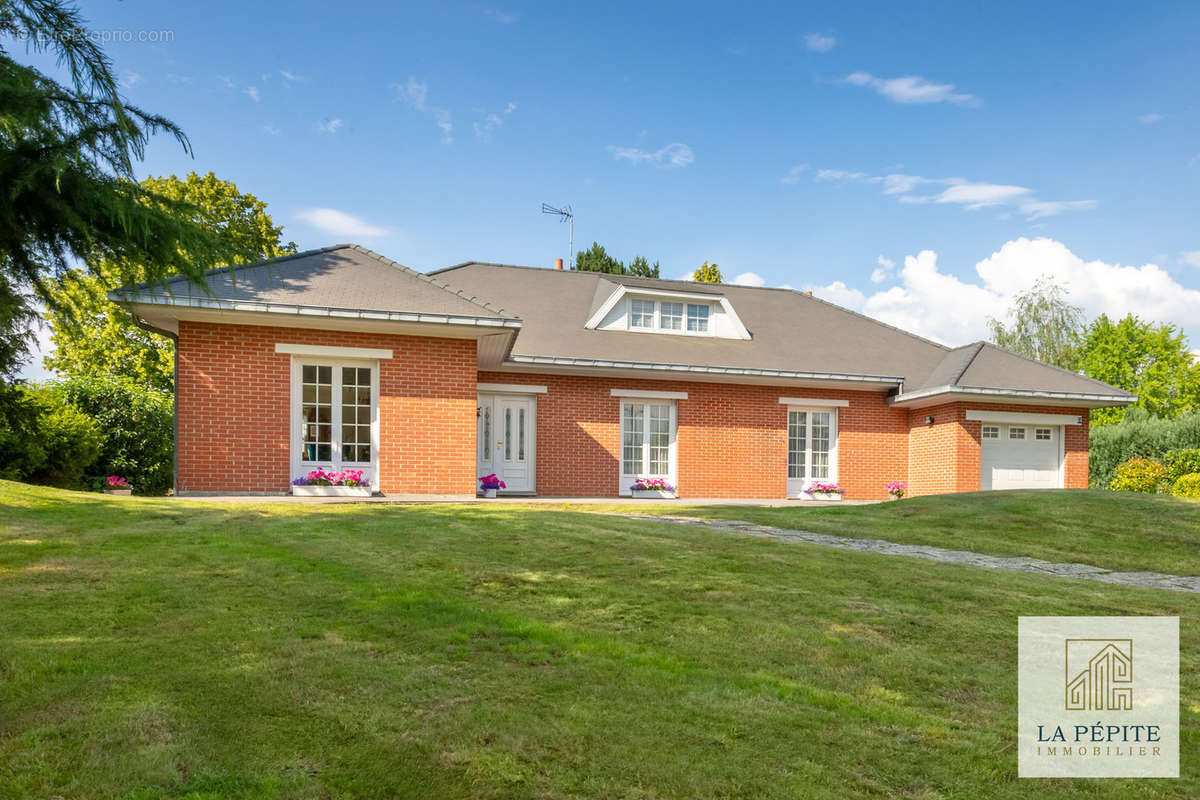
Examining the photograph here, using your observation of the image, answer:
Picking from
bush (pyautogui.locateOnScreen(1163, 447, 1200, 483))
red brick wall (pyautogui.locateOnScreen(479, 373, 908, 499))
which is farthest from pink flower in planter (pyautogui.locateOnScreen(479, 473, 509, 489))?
bush (pyautogui.locateOnScreen(1163, 447, 1200, 483))

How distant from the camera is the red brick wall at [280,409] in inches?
510

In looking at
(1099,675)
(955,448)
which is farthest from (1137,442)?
(1099,675)

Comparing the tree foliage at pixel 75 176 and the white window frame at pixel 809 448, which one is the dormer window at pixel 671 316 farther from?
the tree foliage at pixel 75 176

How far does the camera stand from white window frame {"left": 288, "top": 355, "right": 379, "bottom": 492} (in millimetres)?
13430

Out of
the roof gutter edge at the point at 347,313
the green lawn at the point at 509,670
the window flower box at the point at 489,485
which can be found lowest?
the window flower box at the point at 489,485

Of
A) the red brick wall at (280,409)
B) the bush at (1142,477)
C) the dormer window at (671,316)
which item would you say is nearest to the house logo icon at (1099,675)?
the red brick wall at (280,409)

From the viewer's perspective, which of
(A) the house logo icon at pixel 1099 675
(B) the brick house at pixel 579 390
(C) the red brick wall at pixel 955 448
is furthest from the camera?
(C) the red brick wall at pixel 955 448

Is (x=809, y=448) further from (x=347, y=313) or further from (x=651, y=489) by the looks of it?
(x=347, y=313)

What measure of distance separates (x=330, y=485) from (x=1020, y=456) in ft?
54.2

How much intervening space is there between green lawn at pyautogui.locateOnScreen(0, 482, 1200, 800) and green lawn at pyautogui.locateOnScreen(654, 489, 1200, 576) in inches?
113

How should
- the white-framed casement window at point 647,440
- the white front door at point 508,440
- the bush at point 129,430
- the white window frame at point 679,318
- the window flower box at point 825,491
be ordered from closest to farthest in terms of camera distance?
the white front door at point 508,440, the bush at point 129,430, the white-framed casement window at point 647,440, the window flower box at point 825,491, the white window frame at point 679,318

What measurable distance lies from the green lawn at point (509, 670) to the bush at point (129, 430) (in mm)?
12033
